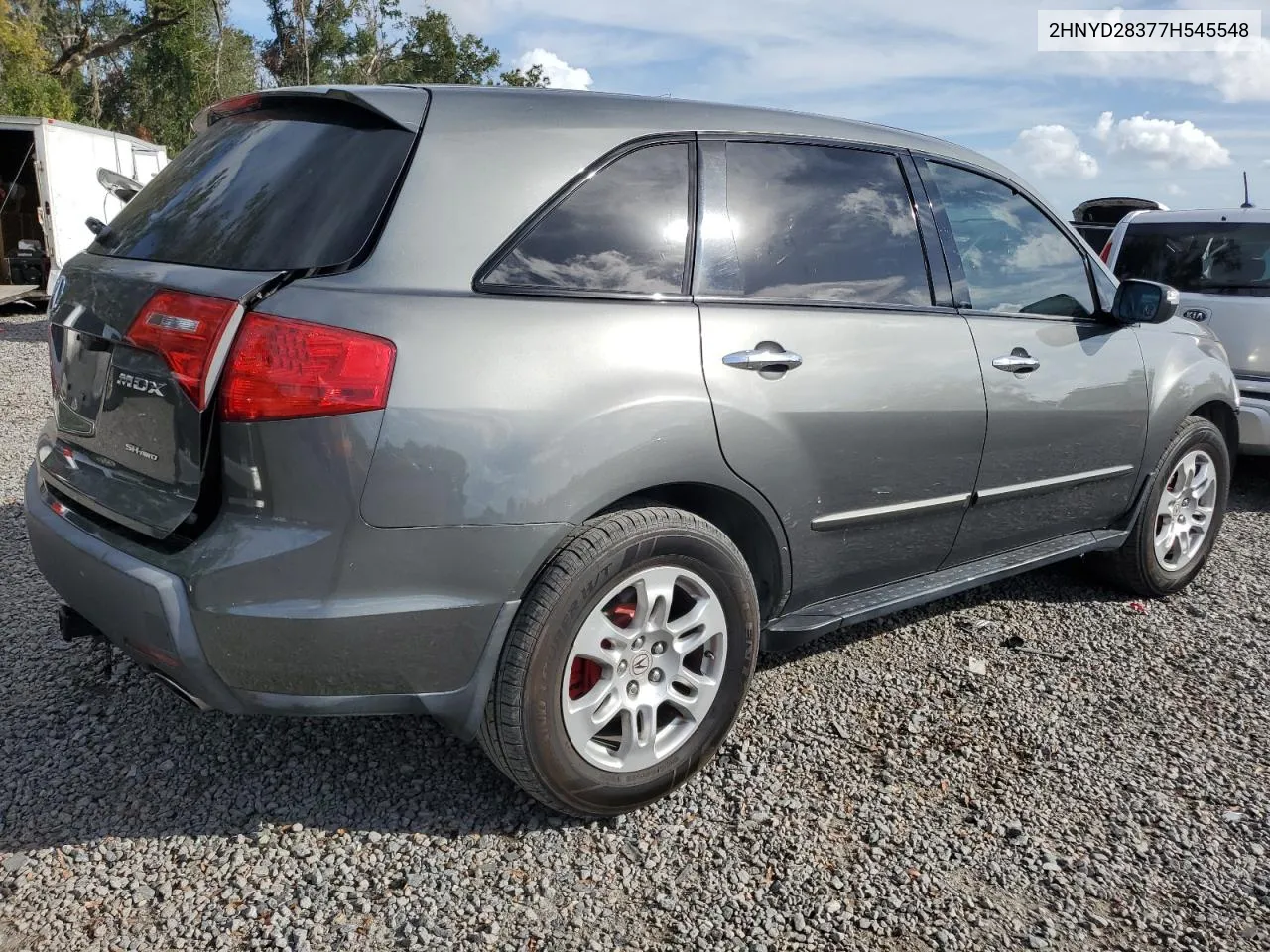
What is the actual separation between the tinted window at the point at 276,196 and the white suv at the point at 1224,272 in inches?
209

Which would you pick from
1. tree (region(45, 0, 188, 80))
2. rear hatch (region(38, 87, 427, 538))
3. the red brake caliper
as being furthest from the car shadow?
tree (region(45, 0, 188, 80))

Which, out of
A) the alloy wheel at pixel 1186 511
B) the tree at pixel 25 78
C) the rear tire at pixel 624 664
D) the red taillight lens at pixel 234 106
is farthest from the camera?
the tree at pixel 25 78

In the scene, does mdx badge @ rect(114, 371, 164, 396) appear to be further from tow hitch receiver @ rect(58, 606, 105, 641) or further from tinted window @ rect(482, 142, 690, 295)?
tinted window @ rect(482, 142, 690, 295)

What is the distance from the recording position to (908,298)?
3.17m

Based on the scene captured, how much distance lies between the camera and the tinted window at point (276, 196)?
2266 mm

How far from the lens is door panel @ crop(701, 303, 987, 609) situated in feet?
8.76

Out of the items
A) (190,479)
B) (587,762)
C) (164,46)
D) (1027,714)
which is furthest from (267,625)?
(164,46)

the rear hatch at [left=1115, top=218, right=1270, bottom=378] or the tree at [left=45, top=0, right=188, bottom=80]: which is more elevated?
the tree at [left=45, top=0, right=188, bottom=80]

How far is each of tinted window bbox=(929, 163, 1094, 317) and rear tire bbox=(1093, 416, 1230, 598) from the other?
89cm

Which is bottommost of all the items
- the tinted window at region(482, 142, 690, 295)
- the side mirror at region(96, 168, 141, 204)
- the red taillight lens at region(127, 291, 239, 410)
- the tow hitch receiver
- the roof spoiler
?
the tow hitch receiver

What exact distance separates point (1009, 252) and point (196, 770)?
305 centimetres

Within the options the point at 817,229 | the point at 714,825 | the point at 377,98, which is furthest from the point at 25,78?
the point at 714,825

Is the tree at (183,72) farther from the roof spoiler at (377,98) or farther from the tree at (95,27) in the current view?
the roof spoiler at (377,98)

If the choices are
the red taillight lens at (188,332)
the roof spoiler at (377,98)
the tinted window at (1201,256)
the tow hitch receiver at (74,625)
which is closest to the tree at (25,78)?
the tinted window at (1201,256)
